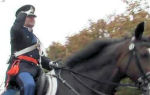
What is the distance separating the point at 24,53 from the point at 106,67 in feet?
5.44

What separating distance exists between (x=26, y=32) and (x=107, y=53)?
1705 mm

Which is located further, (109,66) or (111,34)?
(111,34)

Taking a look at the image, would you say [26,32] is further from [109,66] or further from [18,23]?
[109,66]

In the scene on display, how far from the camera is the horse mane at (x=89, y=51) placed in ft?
29.2

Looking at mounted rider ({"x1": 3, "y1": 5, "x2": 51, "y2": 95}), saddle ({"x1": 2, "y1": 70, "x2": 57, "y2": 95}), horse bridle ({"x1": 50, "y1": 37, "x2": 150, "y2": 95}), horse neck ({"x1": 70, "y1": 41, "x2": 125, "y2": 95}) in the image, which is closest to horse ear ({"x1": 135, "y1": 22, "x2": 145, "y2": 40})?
horse bridle ({"x1": 50, "y1": 37, "x2": 150, "y2": 95})

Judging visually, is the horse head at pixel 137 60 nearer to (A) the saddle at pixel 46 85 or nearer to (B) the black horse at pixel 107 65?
(B) the black horse at pixel 107 65

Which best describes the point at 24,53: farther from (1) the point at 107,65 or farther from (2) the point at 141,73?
(2) the point at 141,73

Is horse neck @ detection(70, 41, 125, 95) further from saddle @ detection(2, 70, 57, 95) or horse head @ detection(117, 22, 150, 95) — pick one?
saddle @ detection(2, 70, 57, 95)

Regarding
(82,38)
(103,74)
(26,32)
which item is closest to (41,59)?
(26,32)

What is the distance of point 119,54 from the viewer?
875cm

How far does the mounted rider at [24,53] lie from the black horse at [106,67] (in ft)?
1.19

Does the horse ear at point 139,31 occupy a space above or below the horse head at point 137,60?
above

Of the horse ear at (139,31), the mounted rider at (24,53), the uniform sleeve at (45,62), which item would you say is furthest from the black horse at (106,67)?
the uniform sleeve at (45,62)

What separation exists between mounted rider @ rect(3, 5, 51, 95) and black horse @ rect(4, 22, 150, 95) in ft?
1.19
